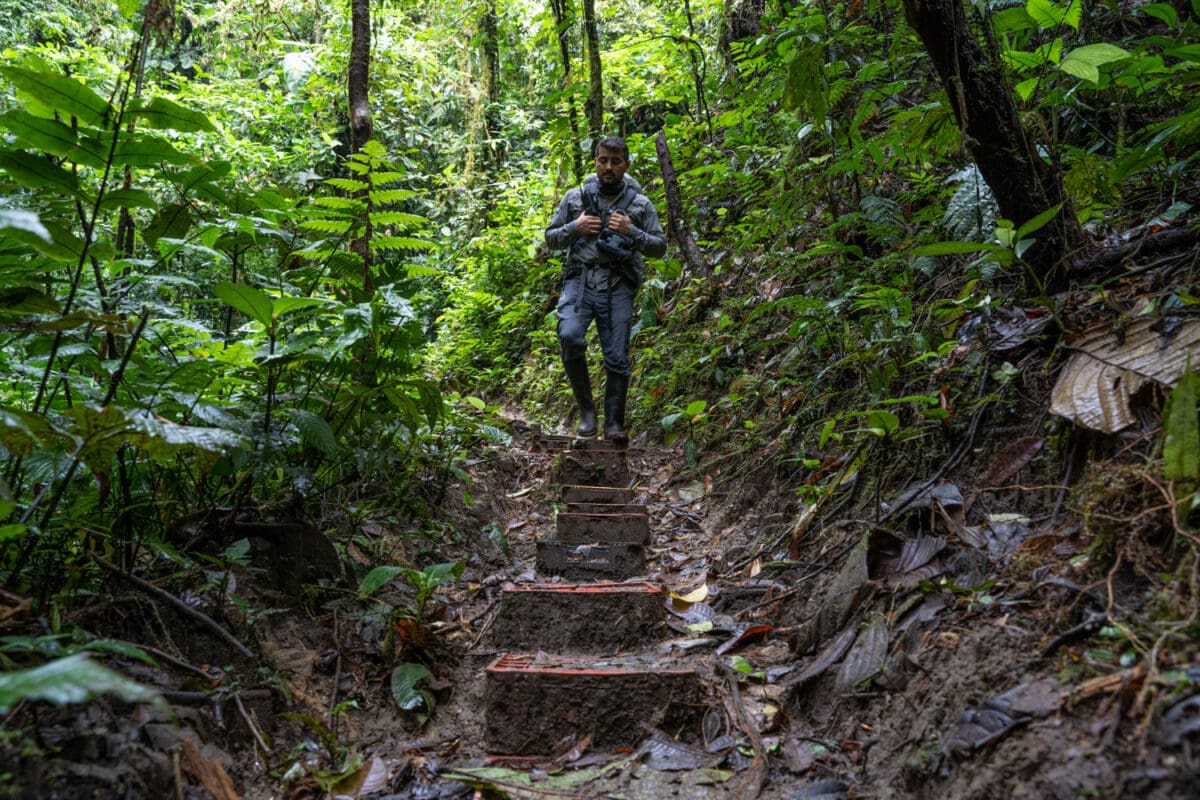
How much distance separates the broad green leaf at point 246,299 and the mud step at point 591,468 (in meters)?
3.18

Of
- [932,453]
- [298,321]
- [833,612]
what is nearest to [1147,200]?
[932,453]

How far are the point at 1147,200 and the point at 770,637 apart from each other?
256cm

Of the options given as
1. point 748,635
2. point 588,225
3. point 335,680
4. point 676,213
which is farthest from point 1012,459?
point 676,213

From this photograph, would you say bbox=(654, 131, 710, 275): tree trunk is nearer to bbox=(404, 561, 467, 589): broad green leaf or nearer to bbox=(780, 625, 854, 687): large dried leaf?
bbox=(404, 561, 467, 589): broad green leaf

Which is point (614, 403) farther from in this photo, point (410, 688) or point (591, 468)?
point (410, 688)

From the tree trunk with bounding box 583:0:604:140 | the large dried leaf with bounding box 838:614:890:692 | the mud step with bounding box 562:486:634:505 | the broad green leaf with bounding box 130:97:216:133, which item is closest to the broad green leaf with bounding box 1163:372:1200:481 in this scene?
the large dried leaf with bounding box 838:614:890:692

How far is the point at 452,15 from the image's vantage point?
12836 millimetres

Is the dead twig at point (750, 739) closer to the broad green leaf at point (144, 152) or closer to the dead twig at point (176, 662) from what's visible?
the dead twig at point (176, 662)

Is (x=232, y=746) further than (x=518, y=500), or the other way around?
(x=518, y=500)

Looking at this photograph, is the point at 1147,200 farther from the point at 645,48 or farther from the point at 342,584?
the point at 645,48

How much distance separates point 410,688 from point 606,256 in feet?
11.9

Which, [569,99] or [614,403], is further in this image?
[569,99]

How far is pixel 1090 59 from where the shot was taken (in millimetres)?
2801

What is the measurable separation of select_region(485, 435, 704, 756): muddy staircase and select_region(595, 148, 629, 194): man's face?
7.88 ft
